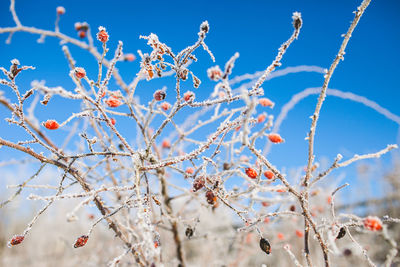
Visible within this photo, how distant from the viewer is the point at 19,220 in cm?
1555

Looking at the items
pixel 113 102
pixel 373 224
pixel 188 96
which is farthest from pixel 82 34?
pixel 373 224

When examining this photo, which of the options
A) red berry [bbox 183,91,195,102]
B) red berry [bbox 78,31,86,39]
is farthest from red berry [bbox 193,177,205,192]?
red berry [bbox 78,31,86,39]

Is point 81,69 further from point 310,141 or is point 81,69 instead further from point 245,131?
point 310,141

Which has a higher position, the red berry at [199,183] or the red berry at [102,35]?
the red berry at [102,35]

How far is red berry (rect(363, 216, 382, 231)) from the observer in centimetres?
65

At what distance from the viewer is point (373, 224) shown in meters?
0.66

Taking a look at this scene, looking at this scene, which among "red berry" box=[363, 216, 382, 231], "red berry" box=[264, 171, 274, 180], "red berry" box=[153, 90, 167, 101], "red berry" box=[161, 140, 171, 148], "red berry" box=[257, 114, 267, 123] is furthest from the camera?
"red berry" box=[161, 140, 171, 148]

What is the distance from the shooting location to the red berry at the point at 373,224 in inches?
25.6

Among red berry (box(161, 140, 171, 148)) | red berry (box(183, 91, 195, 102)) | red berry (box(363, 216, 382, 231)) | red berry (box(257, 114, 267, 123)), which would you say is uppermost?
red berry (box(161, 140, 171, 148))

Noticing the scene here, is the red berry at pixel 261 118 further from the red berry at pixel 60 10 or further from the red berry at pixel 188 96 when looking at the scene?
the red berry at pixel 60 10

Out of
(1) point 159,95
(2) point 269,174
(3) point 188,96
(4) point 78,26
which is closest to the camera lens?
(3) point 188,96

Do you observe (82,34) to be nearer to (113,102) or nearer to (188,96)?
(113,102)

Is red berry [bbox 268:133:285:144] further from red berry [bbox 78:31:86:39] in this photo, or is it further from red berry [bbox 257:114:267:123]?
red berry [bbox 78:31:86:39]

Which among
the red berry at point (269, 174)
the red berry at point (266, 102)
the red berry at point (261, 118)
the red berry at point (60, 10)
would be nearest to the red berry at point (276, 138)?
the red berry at point (266, 102)
